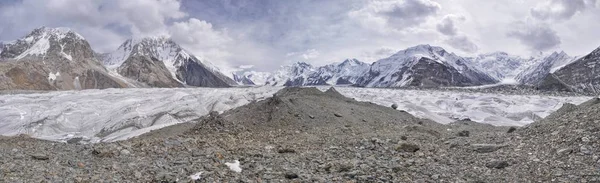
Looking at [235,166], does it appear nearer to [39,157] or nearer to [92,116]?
[39,157]

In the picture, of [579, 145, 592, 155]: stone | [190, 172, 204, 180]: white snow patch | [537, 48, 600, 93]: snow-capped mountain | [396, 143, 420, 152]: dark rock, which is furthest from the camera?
[537, 48, 600, 93]: snow-capped mountain

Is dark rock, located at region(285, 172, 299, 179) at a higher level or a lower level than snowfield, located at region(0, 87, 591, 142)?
higher


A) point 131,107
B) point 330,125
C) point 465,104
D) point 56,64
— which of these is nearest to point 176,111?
point 131,107

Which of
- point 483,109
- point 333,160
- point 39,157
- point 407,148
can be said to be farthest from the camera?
point 483,109

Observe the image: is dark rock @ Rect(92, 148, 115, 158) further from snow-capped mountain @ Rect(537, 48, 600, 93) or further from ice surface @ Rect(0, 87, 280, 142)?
snow-capped mountain @ Rect(537, 48, 600, 93)

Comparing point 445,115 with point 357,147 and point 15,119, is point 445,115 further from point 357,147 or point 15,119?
point 15,119

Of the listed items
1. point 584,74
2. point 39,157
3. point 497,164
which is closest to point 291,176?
point 497,164

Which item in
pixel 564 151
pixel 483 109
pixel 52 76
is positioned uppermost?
pixel 52 76

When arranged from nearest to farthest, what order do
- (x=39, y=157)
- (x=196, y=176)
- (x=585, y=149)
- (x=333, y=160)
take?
(x=196, y=176), (x=585, y=149), (x=39, y=157), (x=333, y=160)

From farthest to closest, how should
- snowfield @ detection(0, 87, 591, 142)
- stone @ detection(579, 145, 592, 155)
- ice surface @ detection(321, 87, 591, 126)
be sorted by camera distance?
1. ice surface @ detection(321, 87, 591, 126)
2. snowfield @ detection(0, 87, 591, 142)
3. stone @ detection(579, 145, 592, 155)

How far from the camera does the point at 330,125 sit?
22625 millimetres

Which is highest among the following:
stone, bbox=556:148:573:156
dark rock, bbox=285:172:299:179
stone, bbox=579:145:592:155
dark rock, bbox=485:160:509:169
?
stone, bbox=579:145:592:155

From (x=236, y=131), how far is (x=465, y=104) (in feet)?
144

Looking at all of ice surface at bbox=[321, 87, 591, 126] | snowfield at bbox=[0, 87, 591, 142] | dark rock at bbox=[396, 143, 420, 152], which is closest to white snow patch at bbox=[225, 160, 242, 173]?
dark rock at bbox=[396, 143, 420, 152]
